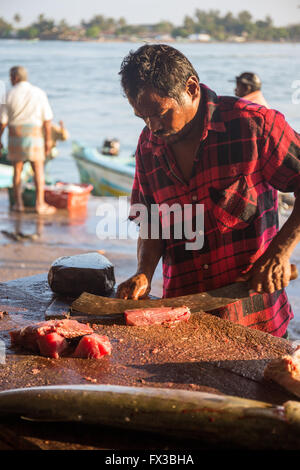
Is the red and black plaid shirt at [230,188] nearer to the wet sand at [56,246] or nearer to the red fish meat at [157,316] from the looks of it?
the red fish meat at [157,316]

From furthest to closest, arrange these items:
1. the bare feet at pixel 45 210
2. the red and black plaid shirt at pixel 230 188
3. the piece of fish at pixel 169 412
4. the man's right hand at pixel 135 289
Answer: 1. the bare feet at pixel 45 210
2. the man's right hand at pixel 135 289
3. the red and black plaid shirt at pixel 230 188
4. the piece of fish at pixel 169 412

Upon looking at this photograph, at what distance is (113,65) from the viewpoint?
6975 cm

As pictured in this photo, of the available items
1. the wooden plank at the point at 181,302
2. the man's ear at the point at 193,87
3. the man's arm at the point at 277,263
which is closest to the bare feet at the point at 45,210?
the wooden plank at the point at 181,302

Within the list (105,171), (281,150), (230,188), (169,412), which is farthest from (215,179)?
(105,171)

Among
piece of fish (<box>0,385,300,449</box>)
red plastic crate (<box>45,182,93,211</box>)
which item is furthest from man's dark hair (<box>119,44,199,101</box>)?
red plastic crate (<box>45,182,93,211</box>)

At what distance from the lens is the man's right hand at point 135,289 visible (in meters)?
3.05

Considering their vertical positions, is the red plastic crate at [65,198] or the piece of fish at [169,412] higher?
the piece of fish at [169,412]

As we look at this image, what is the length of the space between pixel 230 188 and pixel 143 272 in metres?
0.70

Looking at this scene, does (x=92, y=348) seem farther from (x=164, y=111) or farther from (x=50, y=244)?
(x=50, y=244)

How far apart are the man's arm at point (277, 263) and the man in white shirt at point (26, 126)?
7.73m

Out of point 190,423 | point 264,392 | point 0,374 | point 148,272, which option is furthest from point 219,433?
point 148,272

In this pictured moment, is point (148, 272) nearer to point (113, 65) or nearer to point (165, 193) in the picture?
point (165, 193)

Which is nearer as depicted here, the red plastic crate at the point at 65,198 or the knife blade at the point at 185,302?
the knife blade at the point at 185,302

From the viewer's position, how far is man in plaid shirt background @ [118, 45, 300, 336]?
2.75 metres
